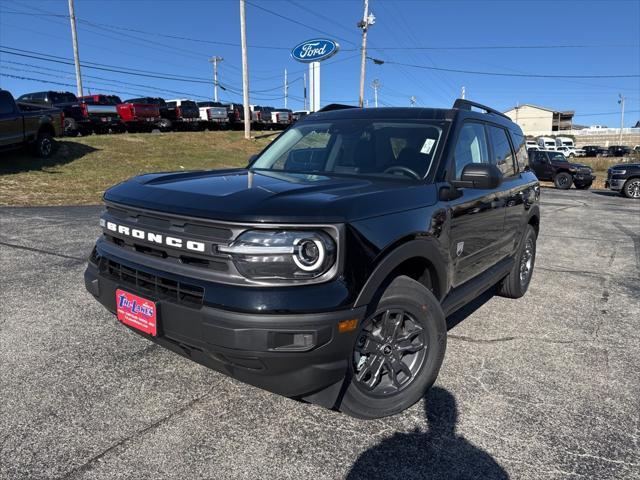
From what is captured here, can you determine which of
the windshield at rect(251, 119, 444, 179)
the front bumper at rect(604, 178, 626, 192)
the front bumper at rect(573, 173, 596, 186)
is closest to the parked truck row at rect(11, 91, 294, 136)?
the windshield at rect(251, 119, 444, 179)

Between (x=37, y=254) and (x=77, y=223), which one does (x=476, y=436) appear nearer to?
(x=37, y=254)

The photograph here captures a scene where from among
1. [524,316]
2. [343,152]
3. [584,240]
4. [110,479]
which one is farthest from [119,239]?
[584,240]

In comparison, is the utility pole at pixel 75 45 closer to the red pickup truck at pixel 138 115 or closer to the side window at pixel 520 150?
the red pickup truck at pixel 138 115

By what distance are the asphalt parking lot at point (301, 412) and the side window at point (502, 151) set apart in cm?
141

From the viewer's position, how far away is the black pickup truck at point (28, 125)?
40.5 ft

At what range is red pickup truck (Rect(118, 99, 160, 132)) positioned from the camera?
23.5 meters

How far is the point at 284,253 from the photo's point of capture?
7.28 ft

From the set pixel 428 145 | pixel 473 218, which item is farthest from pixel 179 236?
pixel 473 218

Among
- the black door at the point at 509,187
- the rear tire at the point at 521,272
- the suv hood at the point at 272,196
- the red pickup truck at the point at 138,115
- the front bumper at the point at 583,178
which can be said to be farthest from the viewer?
the red pickup truck at the point at 138,115

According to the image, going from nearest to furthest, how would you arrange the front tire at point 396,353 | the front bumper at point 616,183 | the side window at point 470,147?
the front tire at point 396,353
the side window at point 470,147
the front bumper at point 616,183

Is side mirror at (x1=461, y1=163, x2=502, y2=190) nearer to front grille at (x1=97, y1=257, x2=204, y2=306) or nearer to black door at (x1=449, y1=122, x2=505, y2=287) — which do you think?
black door at (x1=449, y1=122, x2=505, y2=287)

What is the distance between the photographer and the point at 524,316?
15.1 ft

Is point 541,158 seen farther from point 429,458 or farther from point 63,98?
point 429,458

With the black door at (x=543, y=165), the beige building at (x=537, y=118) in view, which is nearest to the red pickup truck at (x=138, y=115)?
the black door at (x=543, y=165)
